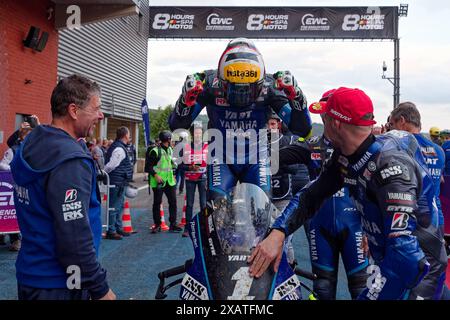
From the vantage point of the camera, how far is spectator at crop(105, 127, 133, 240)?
8.47 metres

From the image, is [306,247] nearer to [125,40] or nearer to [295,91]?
[295,91]

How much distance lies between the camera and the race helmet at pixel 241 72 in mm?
3812

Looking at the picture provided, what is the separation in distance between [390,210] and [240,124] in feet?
7.78

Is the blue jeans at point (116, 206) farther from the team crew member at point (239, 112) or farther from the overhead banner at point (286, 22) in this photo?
the overhead banner at point (286, 22)

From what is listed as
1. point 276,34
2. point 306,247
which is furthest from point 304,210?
point 276,34

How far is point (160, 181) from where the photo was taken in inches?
363

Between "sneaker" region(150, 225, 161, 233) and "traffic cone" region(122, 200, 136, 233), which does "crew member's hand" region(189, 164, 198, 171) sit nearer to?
"sneaker" region(150, 225, 161, 233)

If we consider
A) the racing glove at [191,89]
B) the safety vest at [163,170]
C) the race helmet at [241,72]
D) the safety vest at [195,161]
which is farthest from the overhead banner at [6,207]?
the race helmet at [241,72]

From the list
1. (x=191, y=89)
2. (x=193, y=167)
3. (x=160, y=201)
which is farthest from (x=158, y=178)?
(x=191, y=89)

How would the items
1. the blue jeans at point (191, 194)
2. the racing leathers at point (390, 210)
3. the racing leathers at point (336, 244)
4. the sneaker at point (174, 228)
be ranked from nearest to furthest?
the racing leathers at point (390, 210) → the racing leathers at point (336, 244) → the blue jeans at point (191, 194) → the sneaker at point (174, 228)

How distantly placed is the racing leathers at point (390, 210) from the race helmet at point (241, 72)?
50.0 inches

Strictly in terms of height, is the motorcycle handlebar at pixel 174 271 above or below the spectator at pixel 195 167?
below
